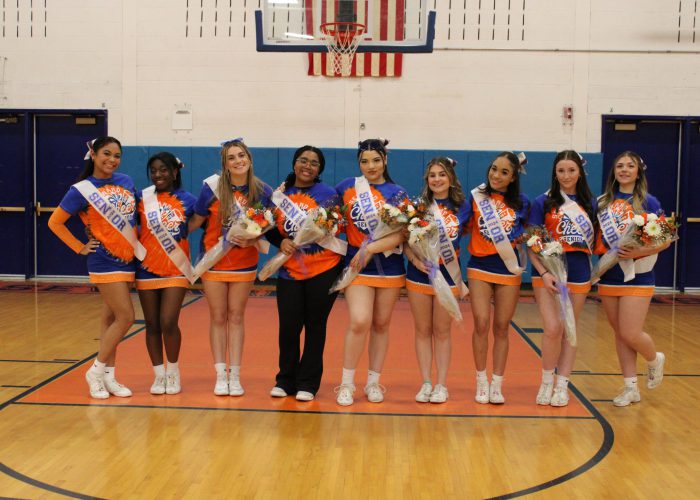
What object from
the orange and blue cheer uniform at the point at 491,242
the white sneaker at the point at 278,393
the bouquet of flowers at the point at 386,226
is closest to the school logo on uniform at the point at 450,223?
the orange and blue cheer uniform at the point at 491,242

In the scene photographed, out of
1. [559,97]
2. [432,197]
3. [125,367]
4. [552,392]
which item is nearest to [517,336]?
[552,392]

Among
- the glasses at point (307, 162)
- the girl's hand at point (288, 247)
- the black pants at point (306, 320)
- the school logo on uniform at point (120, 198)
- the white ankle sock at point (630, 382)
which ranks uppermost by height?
the glasses at point (307, 162)

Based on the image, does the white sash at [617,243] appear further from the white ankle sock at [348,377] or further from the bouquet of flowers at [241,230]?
the bouquet of flowers at [241,230]

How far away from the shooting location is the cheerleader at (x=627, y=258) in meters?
4.73

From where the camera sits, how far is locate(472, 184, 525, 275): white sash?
4.66 m

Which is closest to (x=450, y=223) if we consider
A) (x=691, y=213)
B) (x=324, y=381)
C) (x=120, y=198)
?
(x=324, y=381)

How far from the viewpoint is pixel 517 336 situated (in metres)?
7.25

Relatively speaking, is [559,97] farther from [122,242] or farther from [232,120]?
[122,242]

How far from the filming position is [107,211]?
4.73 m

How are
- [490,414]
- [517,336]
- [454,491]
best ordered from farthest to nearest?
[517,336] → [490,414] → [454,491]

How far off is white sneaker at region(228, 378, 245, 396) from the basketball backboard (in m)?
4.46

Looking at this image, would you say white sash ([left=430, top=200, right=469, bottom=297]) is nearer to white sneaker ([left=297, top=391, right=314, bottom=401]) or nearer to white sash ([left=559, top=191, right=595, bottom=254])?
white sash ([left=559, top=191, right=595, bottom=254])

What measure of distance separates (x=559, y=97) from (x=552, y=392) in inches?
274

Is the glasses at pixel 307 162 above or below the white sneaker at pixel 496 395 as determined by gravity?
above
